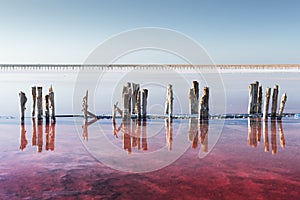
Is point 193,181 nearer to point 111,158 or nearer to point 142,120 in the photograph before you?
point 111,158

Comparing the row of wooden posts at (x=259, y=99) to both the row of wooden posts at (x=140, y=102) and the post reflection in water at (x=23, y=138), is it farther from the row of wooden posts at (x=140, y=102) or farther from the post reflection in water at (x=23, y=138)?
the post reflection in water at (x=23, y=138)

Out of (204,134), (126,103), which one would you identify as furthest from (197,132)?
(126,103)

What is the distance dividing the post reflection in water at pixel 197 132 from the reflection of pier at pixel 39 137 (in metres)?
5.86

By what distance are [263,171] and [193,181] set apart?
2264 mm

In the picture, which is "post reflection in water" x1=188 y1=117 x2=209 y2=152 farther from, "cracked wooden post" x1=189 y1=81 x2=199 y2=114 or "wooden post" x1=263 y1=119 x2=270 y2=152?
"wooden post" x1=263 y1=119 x2=270 y2=152

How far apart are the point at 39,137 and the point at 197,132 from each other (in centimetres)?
755

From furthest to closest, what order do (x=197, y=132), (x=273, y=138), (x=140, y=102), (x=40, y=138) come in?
(x=140, y=102)
(x=197, y=132)
(x=40, y=138)
(x=273, y=138)

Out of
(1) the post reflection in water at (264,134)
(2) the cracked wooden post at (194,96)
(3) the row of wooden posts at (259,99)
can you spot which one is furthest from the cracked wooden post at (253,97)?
(2) the cracked wooden post at (194,96)

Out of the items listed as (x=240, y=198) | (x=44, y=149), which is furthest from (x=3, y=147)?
(x=240, y=198)

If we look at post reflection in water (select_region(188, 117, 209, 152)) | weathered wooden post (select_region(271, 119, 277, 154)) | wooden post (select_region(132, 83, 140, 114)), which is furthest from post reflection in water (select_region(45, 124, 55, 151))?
weathered wooden post (select_region(271, 119, 277, 154))

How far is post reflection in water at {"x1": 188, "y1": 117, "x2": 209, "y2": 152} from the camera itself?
39.2ft

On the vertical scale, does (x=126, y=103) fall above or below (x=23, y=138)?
above

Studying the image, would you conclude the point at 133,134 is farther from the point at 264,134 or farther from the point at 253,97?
the point at 253,97

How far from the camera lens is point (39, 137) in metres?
13.3
